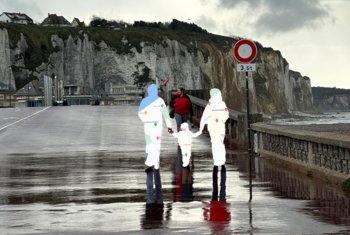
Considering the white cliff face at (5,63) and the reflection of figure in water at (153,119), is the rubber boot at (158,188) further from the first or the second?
the white cliff face at (5,63)

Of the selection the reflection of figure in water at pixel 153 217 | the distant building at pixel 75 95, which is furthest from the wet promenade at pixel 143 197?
the distant building at pixel 75 95

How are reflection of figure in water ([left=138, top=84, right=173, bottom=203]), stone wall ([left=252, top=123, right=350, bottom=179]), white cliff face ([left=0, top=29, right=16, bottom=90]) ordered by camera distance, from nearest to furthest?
reflection of figure in water ([left=138, top=84, right=173, bottom=203]), stone wall ([left=252, top=123, right=350, bottom=179]), white cliff face ([left=0, top=29, right=16, bottom=90])

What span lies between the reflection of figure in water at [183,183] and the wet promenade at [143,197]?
2cm

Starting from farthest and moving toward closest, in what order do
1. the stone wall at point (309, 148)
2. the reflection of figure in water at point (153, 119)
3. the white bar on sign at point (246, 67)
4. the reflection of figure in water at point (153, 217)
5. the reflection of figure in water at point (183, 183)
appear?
the white bar on sign at point (246, 67)
the stone wall at point (309, 148)
the reflection of figure in water at point (183, 183)
the reflection of figure in water at point (153, 119)
the reflection of figure in water at point (153, 217)

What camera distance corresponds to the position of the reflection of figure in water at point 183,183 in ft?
46.6

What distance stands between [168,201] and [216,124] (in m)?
1.50

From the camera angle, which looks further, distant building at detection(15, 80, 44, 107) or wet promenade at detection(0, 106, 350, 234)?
distant building at detection(15, 80, 44, 107)

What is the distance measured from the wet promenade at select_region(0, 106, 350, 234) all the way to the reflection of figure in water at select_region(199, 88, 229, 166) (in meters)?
0.81

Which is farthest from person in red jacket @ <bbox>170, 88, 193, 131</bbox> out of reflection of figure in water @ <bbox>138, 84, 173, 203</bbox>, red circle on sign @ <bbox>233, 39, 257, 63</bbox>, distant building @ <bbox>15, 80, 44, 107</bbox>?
distant building @ <bbox>15, 80, 44, 107</bbox>

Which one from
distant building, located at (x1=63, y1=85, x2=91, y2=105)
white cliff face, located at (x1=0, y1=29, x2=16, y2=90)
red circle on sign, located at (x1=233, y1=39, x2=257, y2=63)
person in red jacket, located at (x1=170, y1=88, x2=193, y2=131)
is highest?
white cliff face, located at (x1=0, y1=29, x2=16, y2=90)

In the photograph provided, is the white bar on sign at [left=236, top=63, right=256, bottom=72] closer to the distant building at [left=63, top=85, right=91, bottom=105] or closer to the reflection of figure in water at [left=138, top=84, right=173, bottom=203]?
the reflection of figure in water at [left=138, top=84, right=173, bottom=203]

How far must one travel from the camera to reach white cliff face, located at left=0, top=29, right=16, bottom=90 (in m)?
188

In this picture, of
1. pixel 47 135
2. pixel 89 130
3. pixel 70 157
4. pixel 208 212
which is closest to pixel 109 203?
pixel 208 212

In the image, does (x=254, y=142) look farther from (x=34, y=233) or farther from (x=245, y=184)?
(x=34, y=233)
